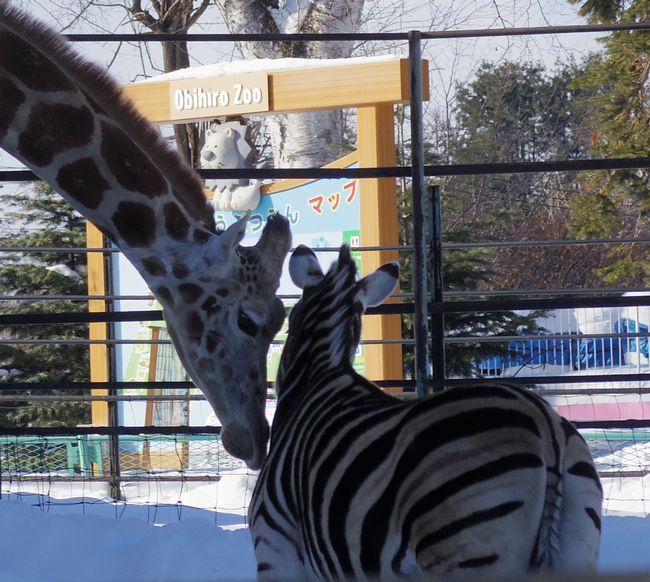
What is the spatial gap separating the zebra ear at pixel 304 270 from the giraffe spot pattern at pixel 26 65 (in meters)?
1.01

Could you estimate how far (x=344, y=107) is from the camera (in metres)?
7.41

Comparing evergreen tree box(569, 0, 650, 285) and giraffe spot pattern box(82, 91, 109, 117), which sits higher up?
evergreen tree box(569, 0, 650, 285)

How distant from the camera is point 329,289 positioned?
10.00ft

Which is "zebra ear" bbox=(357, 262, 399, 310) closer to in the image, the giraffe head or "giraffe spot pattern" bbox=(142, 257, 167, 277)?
the giraffe head

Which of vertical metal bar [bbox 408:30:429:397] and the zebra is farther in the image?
vertical metal bar [bbox 408:30:429:397]

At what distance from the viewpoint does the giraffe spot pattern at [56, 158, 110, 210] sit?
3.44m

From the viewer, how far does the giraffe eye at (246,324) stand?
333 cm

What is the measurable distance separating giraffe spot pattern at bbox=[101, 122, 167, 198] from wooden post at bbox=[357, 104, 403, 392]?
4.13 m

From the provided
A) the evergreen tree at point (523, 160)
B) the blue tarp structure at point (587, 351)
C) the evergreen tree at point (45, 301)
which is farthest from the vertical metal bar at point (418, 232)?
the evergreen tree at point (523, 160)

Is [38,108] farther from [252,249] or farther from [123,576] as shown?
[123,576]

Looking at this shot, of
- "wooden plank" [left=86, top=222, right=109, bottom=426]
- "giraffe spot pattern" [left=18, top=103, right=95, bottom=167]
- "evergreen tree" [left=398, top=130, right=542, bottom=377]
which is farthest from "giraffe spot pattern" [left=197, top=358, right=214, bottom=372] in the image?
"evergreen tree" [left=398, top=130, right=542, bottom=377]

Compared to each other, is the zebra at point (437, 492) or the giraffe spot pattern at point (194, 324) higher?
the giraffe spot pattern at point (194, 324)

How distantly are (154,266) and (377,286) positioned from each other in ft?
2.61

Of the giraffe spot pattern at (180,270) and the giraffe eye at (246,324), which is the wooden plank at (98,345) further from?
the giraffe eye at (246,324)
